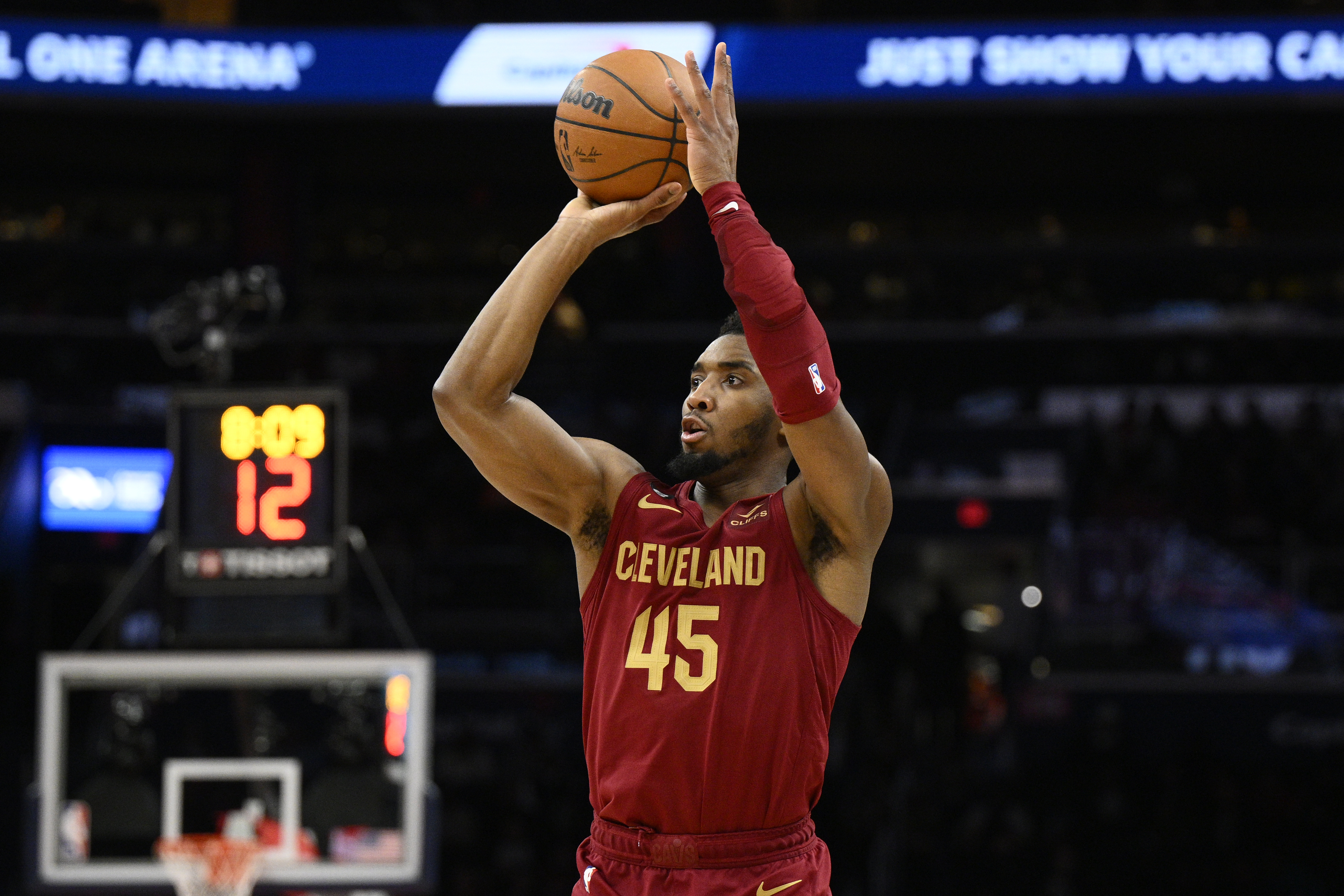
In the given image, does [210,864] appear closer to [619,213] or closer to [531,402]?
[531,402]

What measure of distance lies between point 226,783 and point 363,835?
71 centimetres

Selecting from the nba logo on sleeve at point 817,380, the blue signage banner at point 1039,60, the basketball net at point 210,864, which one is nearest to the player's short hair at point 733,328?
the nba logo on sleeve at point 817,380

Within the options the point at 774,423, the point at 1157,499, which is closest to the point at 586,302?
the point at 1157,499

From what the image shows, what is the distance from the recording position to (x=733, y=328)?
3359mm

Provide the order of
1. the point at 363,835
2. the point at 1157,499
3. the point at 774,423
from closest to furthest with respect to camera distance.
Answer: the point at 774,423 < the point at 363,835 < the point at 1157,499

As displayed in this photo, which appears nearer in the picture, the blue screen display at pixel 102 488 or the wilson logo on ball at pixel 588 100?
the wilson logo on ball at pixel 588 100

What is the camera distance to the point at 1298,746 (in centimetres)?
1226

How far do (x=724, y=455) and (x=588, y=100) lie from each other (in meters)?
0.81

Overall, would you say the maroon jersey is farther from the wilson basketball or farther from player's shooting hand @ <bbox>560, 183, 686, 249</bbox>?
the wilson basketball

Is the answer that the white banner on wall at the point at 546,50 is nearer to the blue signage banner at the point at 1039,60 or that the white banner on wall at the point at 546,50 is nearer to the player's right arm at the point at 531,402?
the blue signage banner at the point at 1039,60

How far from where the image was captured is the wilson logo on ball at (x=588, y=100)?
127 inches

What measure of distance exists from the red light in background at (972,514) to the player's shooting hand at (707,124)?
32.7 ft

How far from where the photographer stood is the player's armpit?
285 cm

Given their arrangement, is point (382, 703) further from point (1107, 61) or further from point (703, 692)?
point (1107, 61)
